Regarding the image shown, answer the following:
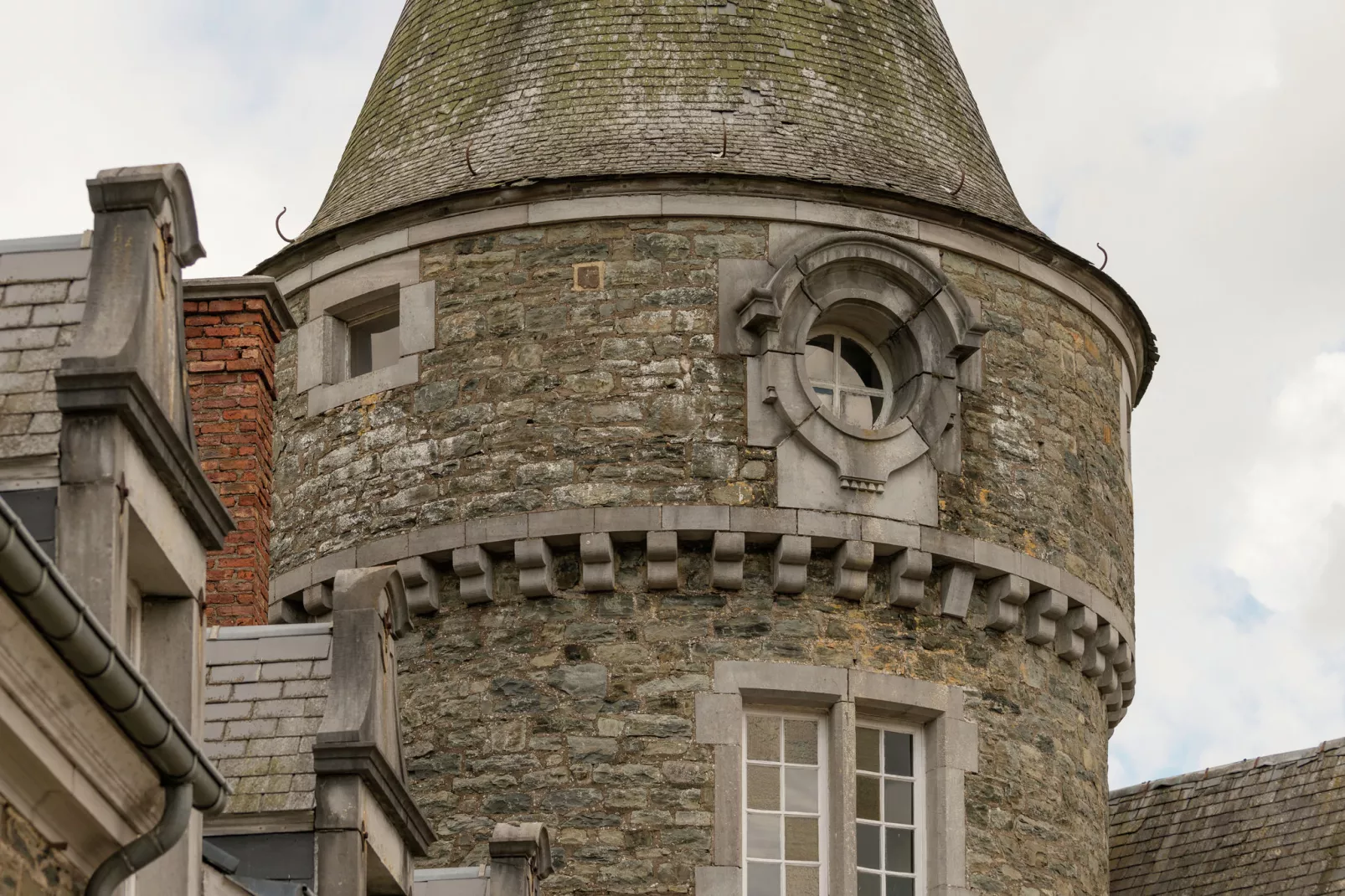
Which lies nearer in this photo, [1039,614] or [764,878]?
[764,878]

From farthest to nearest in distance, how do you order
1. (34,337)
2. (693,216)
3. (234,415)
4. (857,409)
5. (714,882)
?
(857,409) < (693,216) < (714,882) < (234,415) < (34,337)

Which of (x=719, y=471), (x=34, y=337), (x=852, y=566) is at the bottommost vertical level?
(x=34, y=337)

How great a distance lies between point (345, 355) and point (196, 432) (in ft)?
17.2

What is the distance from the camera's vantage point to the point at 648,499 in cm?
1839

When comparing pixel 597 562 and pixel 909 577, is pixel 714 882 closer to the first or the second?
pixel 597 562

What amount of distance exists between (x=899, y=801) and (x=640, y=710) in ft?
5.81

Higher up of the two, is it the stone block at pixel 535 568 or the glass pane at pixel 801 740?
the stone block at pixel 535 568

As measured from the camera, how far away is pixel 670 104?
65.4 ft

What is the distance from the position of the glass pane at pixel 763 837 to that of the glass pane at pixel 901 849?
74 cm

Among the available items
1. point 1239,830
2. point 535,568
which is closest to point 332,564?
point 535,568

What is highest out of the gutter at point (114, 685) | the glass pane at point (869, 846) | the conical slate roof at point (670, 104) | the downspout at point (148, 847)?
the conical slate roof at point (670, 104)

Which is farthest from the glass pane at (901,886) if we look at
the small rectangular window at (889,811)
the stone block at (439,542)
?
the stone block at (439,542)

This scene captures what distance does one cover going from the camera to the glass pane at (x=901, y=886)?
18.3 m

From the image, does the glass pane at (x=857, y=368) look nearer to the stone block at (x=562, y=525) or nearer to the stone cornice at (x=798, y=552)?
the stone cornice at (x=798, y=552)
